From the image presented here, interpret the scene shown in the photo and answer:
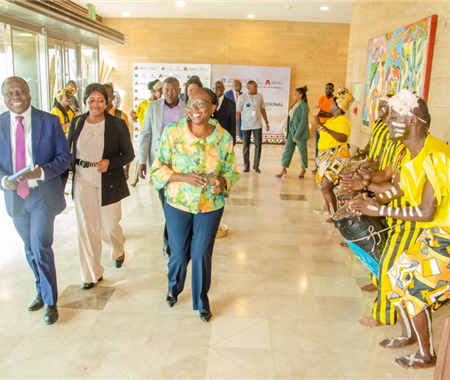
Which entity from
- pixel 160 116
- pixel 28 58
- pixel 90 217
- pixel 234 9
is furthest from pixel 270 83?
pixel 90 217

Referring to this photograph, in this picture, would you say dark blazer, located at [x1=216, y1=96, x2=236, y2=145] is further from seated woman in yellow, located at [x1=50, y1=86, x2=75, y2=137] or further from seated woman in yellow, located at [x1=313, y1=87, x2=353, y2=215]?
seated woman in yellow, located at [x1=50, y1=86, x2=75, y2=137]

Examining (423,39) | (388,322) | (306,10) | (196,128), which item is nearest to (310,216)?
(423,39)

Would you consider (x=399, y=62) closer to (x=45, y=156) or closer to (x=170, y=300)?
(x=170, y=300)

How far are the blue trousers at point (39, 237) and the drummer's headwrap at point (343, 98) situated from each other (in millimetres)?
3818

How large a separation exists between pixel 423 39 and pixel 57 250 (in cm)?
477

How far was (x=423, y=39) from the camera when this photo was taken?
5.15 metres

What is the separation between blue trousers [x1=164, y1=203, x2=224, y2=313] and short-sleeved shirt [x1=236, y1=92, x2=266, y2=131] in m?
6.46

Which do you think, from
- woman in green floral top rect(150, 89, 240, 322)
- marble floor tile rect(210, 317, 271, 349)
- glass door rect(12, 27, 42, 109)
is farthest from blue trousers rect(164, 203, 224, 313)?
glass door rect(12, 27, 42, 109)

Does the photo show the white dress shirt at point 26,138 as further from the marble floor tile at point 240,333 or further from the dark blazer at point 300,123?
the dark blazer at point 300,123

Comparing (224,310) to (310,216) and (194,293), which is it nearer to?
(194,293)

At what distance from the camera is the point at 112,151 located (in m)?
3.81

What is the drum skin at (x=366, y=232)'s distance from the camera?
3355 millimetres

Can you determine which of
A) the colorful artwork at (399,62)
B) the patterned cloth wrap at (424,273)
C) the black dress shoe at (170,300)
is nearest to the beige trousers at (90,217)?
the black dress shoe at (170,300)

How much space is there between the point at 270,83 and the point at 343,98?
10.0m
